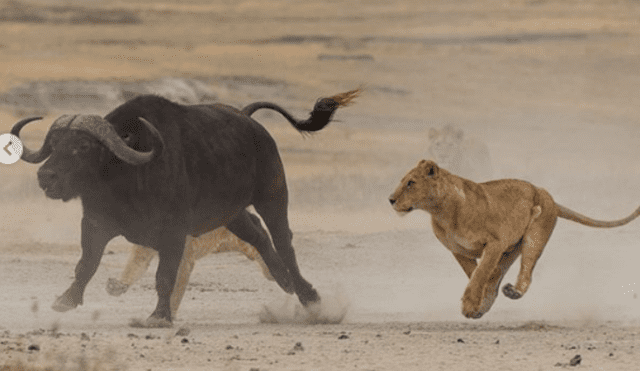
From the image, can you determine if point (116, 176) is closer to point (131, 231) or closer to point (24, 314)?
point (131, 231)

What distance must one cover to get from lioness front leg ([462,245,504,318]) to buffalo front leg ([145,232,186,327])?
2646mm

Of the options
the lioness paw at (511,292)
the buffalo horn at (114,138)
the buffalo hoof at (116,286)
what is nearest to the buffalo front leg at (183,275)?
the buffalo hoof at (116,286)

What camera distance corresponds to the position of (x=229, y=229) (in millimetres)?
15594

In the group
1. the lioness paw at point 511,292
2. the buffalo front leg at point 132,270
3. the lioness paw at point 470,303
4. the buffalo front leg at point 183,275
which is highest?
the lioness paw at point 511,292

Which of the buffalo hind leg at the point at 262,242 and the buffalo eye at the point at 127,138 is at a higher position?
the buffalo eye at the point at 127,138

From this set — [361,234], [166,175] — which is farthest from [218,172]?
[361,234]

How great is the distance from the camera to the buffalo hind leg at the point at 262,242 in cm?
1548

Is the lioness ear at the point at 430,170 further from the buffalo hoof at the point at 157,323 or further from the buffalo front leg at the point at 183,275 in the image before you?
the buffalo hoof at the point at 157,323

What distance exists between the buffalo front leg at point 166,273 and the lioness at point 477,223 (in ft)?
6.66

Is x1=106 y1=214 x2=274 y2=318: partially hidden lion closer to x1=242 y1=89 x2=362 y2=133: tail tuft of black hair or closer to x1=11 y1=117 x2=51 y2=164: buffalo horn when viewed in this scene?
x1=242 y1=89 x2=362 y2=133: tail tuft of black hair

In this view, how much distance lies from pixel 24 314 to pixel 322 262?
28.6 ft

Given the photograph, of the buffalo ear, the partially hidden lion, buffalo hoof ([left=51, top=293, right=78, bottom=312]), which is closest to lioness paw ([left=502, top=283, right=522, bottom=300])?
the partially hidden lion

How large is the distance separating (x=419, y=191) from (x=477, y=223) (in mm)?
583

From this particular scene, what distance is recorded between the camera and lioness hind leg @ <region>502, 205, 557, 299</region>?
13.6 metres
